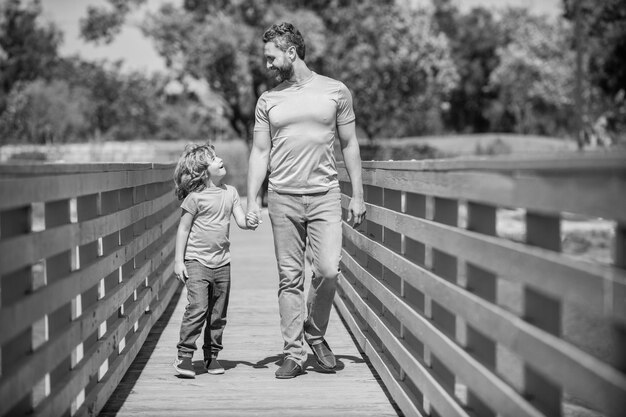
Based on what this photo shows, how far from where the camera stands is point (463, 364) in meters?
3.78

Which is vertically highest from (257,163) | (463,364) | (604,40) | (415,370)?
(604,40)

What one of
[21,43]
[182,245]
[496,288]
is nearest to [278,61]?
[182,245]

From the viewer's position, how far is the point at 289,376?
6.04 metres

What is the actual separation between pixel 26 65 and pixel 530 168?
11359 cm

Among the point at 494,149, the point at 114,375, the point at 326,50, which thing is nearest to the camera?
the point at 114,375

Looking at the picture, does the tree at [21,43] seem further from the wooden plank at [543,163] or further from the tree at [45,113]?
the wooden plank at [543,163]

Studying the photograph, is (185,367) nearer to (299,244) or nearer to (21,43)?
(299,244)

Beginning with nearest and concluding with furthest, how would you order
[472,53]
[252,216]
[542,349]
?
[542,349] → [252,216] → [472,53]

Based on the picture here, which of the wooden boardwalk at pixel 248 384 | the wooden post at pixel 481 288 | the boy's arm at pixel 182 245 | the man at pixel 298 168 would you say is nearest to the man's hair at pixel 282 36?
the man at pixel 298 168

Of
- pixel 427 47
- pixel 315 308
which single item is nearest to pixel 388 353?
pixel 315 308

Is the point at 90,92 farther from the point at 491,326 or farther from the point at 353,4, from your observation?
the point at 491,326

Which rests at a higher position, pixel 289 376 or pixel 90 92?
pixel 90 92

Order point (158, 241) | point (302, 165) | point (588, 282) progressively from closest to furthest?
1. point (588, 282)
2. point (302, 165)
3. point (158, 241)

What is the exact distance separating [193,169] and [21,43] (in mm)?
110818
